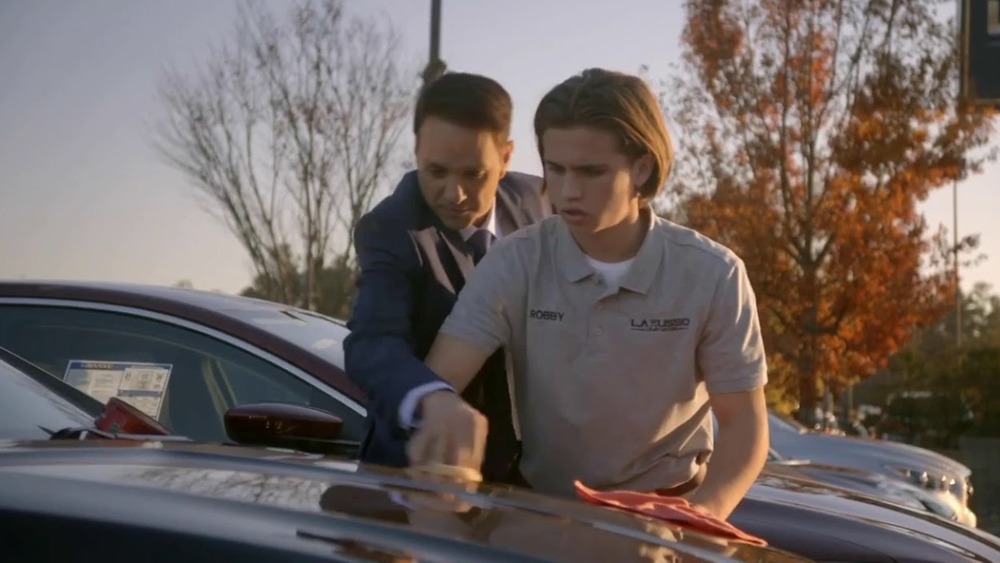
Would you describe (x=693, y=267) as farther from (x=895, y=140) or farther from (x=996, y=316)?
(x=996, y=316)

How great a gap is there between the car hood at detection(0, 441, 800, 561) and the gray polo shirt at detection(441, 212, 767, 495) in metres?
0.55

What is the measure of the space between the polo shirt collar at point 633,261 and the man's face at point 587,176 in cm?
9

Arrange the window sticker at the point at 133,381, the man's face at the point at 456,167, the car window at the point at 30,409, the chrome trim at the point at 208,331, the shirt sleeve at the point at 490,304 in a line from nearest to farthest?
the car window at the point at 30,409
the shirt sleeve at the point at 490,304
the man's face at the point at 456,167
the chrome trim at the point at 208,331
the window sticker at the point at 133,381

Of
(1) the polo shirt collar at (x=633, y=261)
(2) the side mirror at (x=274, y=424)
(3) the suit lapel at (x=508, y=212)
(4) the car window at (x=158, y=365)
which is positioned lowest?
(2) the side mirror at (x=274, y=424)

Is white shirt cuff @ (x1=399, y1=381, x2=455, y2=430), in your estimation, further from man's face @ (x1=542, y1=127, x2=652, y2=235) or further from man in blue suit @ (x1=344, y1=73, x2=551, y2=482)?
man's face @ (x1=542, y1=127, x2=652, y2=235)

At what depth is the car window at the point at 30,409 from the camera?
3.00 meters

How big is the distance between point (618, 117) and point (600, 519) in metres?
0.98

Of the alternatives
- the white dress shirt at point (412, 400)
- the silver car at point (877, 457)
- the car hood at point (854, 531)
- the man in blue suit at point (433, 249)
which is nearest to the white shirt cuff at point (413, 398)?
the white dress shirt at point (412, 400)

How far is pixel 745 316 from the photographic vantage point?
314cm

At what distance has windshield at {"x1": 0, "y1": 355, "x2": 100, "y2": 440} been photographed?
9.87 feet

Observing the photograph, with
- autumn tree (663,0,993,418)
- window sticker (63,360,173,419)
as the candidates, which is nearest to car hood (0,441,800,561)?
window sticker (63,360,173,419)

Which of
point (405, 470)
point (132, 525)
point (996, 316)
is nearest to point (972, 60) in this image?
point (405, 470)

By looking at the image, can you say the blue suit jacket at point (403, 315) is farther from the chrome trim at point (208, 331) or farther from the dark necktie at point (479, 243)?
the chrome trim at point (208, 331)

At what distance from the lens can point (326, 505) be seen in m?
2.00
